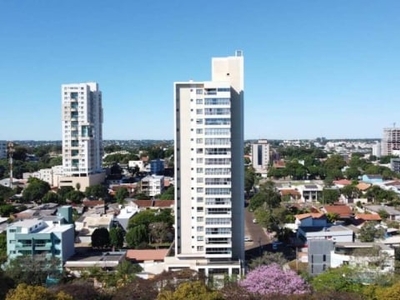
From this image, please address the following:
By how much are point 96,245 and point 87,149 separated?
19.2 m

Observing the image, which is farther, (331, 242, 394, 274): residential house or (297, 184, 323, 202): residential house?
(297, 184, 323, 202): residential house

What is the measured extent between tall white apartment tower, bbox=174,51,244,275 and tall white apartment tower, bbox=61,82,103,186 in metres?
24.4

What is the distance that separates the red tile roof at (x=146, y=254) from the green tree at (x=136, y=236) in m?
1.81

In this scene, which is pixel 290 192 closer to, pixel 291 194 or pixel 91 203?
pixel 291 194

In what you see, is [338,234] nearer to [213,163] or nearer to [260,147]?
[213,163]

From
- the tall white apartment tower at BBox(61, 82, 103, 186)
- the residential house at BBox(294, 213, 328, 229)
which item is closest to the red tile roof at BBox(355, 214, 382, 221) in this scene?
the residential house at BBox(294, 213, 328, 229)

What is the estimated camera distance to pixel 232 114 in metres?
20.1

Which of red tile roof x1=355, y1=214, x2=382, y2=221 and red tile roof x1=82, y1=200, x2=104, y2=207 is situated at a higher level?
red tile roof x1=82, y1=200, x2=104, y2=207

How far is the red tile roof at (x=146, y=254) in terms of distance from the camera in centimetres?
2233

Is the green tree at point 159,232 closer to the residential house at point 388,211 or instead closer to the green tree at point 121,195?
the green tree at point 121,195

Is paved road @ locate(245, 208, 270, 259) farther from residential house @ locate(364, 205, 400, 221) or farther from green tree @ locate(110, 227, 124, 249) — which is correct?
residential house @ locate(364, 205, 400, 221)

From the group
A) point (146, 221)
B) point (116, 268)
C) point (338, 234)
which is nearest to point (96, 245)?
point (146, 221)

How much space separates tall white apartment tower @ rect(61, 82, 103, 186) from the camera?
139 feet

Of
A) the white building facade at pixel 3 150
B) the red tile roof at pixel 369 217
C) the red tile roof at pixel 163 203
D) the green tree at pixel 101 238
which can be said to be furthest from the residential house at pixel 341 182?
the white building facade at pixel 3 150
